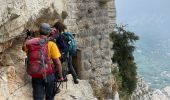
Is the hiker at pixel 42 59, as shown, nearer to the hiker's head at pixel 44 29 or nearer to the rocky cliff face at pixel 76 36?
the hiker's head at pixel 44 29

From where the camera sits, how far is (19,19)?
1206 centimetres

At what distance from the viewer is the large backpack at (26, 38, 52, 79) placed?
1071 cm

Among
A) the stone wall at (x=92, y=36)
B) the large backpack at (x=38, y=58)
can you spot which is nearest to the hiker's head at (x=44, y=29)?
the large backpack at (x=38, y=58)

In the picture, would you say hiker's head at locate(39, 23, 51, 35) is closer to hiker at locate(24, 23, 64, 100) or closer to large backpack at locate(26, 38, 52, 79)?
hiker at locate(24, 23, 64, 100)

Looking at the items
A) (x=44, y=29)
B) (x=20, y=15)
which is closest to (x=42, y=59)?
(x=44, y=29)

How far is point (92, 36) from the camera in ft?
52.3

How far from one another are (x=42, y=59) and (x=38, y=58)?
0.09m

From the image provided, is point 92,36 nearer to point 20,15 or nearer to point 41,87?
point 20,15

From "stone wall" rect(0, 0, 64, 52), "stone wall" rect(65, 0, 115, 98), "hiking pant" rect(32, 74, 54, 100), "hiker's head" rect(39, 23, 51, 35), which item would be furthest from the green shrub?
"hiker's head" rect(39, 23, 51, 35)

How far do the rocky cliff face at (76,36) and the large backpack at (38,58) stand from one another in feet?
3.31

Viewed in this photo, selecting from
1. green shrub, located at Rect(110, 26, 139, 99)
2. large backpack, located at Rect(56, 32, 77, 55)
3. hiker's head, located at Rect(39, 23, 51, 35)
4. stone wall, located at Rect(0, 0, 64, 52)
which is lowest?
green shrub, located at Rect(110, 26, 139, 99)

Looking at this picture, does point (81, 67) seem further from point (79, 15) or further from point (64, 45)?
point (64, 45)

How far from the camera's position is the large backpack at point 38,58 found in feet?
35.1

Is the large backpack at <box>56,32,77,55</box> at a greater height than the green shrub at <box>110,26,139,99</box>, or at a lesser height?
greater
